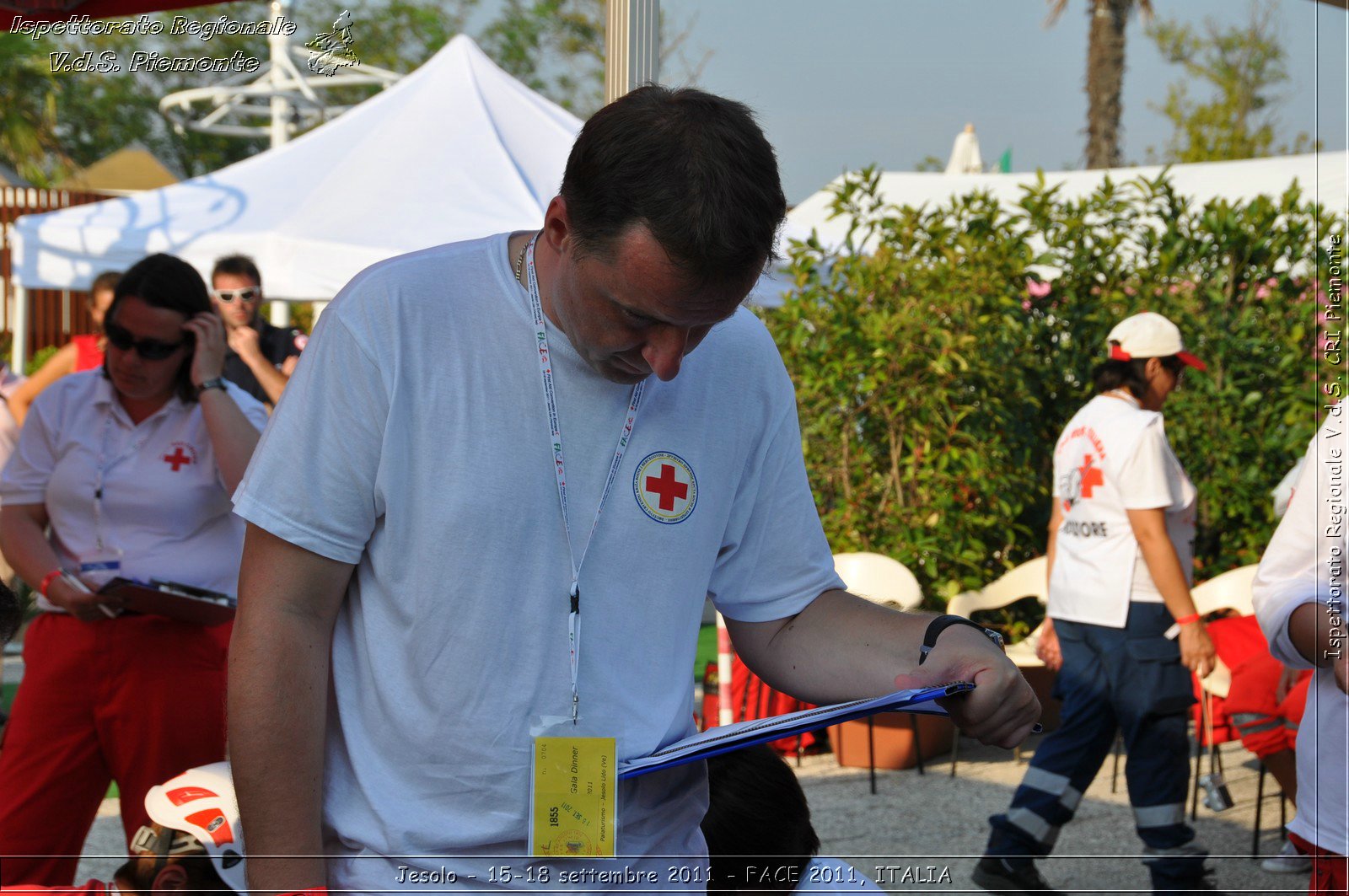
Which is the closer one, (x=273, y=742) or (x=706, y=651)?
(x=273, y=742)

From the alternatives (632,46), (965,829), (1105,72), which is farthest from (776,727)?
(1105,72)

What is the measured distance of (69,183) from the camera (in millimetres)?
30625

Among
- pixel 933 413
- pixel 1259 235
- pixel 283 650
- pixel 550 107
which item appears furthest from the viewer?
pixel 550 107

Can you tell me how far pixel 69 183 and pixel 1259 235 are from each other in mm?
29775

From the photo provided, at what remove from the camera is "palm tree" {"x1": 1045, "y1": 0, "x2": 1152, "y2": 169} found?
58.5 feet

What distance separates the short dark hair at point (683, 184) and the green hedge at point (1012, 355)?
5238mm

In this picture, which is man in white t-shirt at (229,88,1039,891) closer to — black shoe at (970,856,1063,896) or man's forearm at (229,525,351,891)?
man's forearm at (229,525,351,891)

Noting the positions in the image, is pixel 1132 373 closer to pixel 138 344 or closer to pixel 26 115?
pixel 138 344

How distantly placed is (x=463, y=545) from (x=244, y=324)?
15.6ft

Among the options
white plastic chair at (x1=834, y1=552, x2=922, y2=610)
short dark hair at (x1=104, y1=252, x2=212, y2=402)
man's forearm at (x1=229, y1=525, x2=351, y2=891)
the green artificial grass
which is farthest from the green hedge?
man's forearm at (x1=229, y1=525, x2=351, y2=891)

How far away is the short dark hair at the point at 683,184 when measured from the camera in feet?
4.26

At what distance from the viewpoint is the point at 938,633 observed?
163cm

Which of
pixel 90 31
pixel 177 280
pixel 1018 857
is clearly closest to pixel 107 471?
pixel 177 280

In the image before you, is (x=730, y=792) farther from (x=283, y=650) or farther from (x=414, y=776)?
(x=283, y=650)
